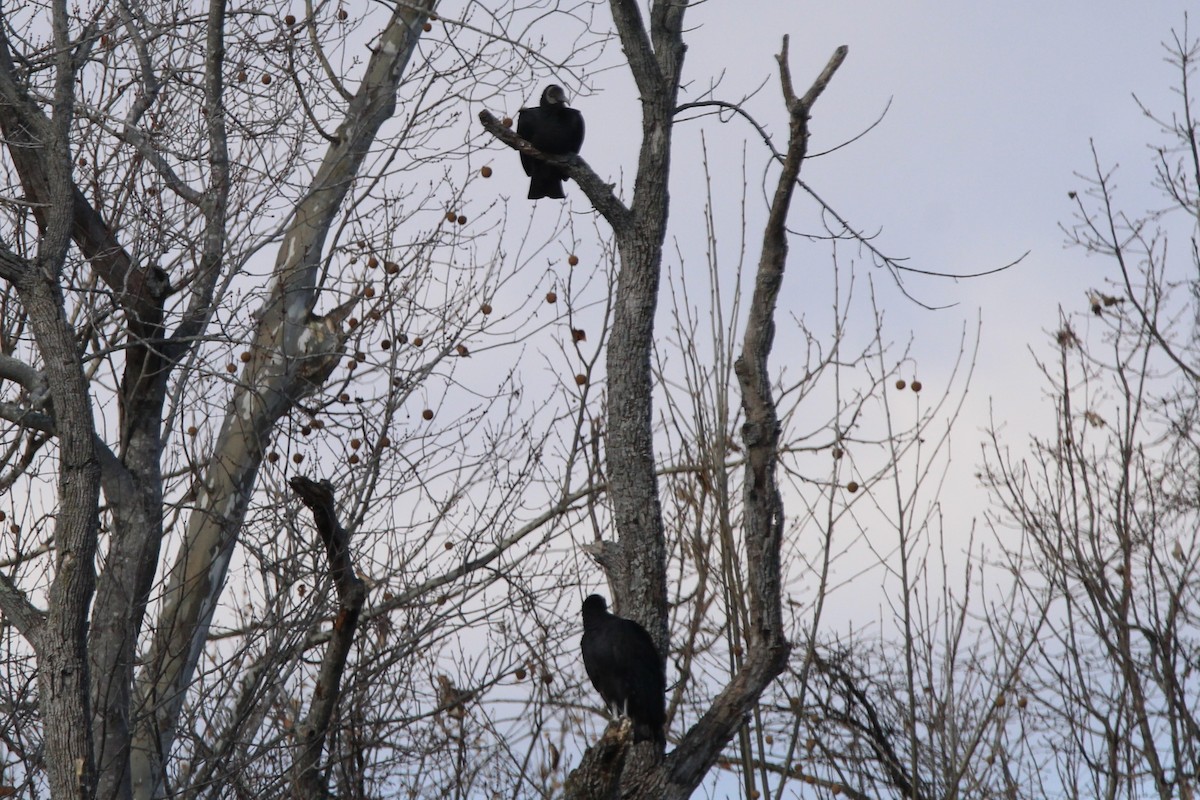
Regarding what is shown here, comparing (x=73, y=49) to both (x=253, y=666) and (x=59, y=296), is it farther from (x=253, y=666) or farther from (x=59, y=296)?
(x=253, y=666)

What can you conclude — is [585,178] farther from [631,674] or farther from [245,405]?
[245,405]

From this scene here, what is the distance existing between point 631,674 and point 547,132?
256 centimetres

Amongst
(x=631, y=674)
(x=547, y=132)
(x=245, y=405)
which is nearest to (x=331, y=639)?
(x=631, y=674)

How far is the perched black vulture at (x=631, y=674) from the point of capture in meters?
3.89

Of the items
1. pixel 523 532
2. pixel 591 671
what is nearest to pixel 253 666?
pixel 523 532

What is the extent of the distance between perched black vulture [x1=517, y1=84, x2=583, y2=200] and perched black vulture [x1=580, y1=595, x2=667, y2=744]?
220 centimetres

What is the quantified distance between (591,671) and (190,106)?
12.8ft

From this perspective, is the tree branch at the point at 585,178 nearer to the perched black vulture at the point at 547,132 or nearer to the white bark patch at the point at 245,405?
the perched black vulture at the point at 547,132

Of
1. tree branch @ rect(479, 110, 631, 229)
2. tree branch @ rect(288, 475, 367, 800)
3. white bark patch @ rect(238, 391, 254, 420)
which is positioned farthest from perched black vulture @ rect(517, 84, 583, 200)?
white bark patch @ rect(238, 391, 254, 420)

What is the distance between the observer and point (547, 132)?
5.33 metres

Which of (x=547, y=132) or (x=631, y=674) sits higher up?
(x=547, y=132)

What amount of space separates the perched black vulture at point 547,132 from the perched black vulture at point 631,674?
2197mm

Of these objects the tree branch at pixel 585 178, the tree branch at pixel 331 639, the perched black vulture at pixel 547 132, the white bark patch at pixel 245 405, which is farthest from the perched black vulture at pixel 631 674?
the white bark patch at pixel 245 405

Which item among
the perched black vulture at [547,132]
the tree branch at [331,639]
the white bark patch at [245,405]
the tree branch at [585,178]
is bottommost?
the tree branch at [331,639]
